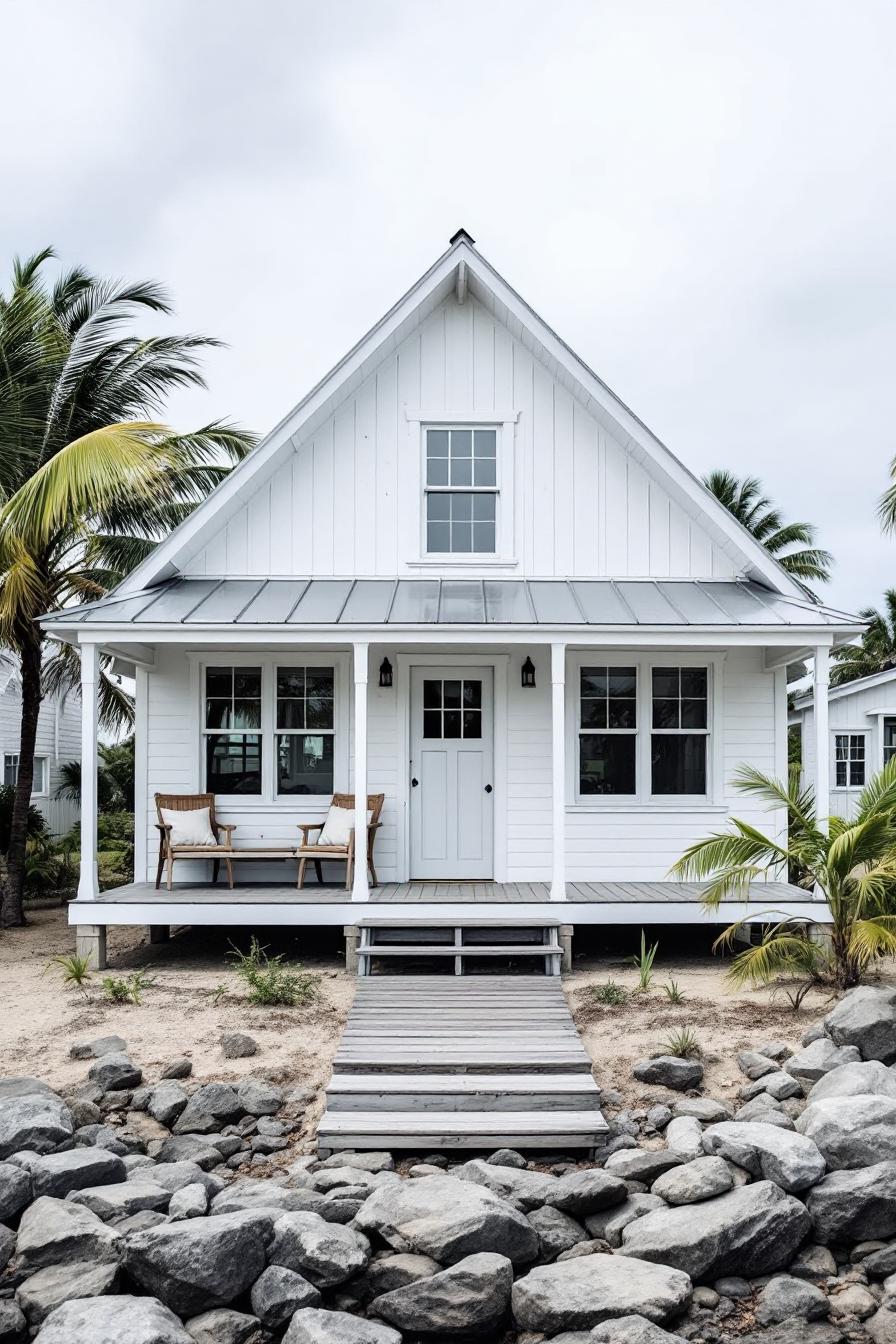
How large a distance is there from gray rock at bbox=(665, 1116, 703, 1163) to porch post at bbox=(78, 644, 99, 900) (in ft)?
18.5

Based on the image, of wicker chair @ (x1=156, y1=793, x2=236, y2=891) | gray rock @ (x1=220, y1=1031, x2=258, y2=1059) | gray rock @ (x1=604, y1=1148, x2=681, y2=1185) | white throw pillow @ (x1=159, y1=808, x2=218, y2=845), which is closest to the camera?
gray rock @ (x1=604, y1=1148, x2=681, y2=1185)

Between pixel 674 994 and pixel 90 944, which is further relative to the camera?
pixel 90 944

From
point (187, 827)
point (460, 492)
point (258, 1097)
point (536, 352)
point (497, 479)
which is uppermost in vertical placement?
point (536, 352)

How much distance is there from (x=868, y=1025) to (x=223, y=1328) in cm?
441

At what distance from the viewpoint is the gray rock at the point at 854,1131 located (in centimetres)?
543

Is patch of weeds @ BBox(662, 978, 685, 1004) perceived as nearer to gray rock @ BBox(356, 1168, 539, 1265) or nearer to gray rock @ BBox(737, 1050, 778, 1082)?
gray rock @ BBox(737, 1050, 778, 1082)

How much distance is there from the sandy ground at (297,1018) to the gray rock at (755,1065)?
0.20 feet

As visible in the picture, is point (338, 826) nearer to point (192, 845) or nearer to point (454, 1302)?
point (192, 845)

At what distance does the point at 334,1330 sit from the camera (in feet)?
13.9

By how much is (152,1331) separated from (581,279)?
23808 millimetres

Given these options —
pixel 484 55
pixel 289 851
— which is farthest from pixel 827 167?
pixel 289 851

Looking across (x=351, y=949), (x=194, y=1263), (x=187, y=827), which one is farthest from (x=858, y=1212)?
(x=187, y=827)

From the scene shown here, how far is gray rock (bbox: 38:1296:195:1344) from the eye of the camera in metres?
4.00

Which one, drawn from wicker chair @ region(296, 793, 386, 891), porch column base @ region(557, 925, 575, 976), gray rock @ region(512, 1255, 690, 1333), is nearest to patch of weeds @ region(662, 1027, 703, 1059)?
porch column base @ region(557, 925, 575, 976)
